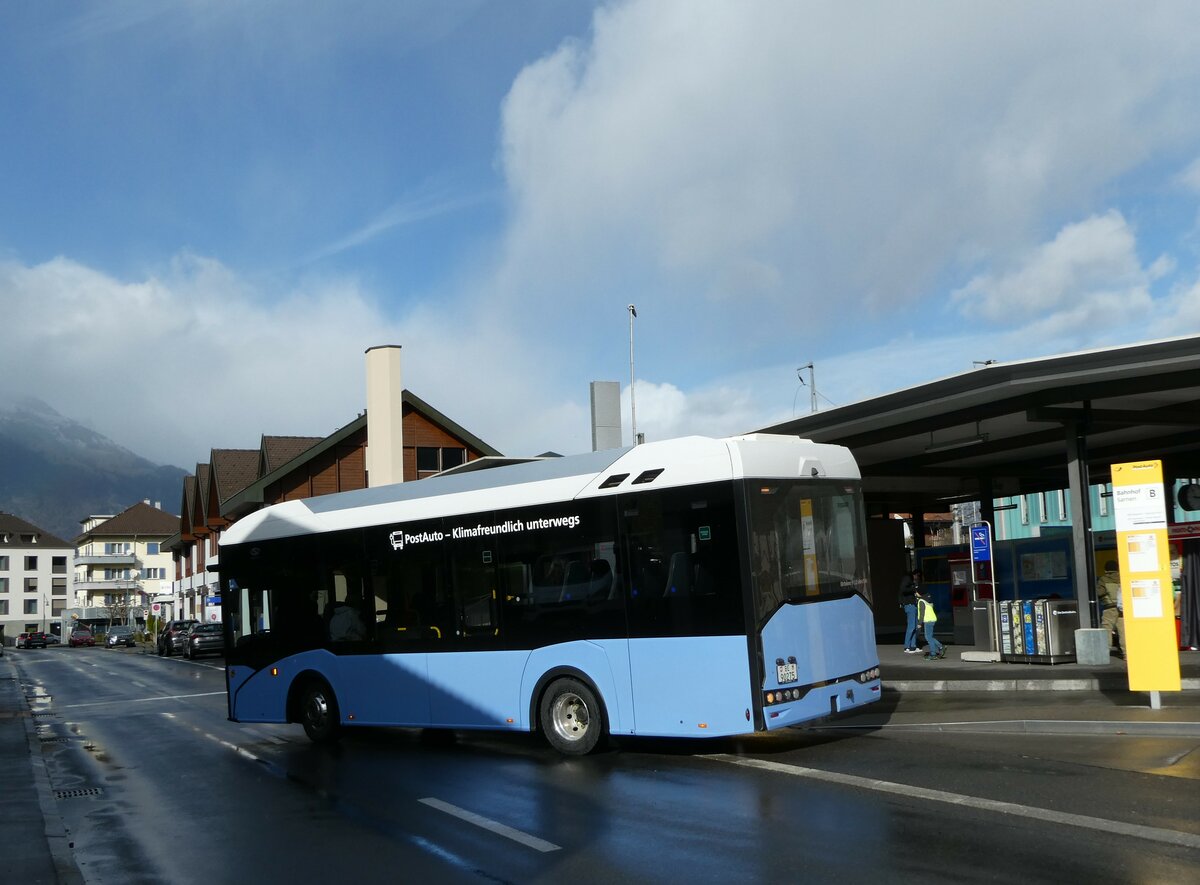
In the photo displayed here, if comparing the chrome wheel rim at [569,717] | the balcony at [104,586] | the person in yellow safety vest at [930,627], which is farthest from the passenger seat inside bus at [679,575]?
the balcony at [104,586]

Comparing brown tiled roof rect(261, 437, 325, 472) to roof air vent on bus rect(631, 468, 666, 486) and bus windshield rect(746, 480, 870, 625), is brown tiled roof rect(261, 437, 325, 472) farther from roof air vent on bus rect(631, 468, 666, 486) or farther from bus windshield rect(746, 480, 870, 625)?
bus windshield rect(746, 480, 870, 625)

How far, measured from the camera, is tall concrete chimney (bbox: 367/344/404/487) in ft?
111

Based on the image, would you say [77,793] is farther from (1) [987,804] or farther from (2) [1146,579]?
(2) [1146,579]

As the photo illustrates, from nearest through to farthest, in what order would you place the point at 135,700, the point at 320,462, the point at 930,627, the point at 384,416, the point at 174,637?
the point at 930,627 < the point at 135,700 < the point at 384,416 < the point at 174,637 < the point at 320,462

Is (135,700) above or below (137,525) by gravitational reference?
below

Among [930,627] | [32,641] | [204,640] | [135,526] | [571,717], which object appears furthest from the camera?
[135,526]

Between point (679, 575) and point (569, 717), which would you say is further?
point (569, 717)

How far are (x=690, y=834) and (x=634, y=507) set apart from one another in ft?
13.1

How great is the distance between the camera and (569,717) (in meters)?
11.8

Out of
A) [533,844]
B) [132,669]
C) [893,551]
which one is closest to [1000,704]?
[533,844]

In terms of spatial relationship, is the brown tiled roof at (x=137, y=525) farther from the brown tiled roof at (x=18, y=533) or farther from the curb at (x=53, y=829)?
the curb at (x=53, y=829)

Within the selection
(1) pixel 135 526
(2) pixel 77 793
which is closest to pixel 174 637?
(2) pixel 77 793

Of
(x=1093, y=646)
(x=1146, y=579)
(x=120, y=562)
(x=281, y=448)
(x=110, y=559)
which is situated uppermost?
(x=281, y=448)

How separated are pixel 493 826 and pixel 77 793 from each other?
17.3ft
